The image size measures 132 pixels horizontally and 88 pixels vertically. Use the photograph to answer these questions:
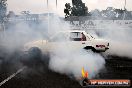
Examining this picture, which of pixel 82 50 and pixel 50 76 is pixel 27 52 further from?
pixel 50 76

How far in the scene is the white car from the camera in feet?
46.6

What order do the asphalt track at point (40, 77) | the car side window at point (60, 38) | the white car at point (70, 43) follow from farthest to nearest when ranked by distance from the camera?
1. the car side window at point (60, 38)
2. the white car at point (70, 43)
3. the asphalt track at point (40, 77)

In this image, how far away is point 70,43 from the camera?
14.2 metres

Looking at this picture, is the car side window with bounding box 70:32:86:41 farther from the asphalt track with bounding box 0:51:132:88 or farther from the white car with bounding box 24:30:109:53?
the asphalt track with bounding box 0:51:132:88

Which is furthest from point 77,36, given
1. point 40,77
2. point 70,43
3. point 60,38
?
point 40,77

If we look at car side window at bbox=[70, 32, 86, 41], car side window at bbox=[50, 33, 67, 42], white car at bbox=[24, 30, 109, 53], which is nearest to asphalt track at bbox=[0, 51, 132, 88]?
white car at bbox=[24, 30, 109, 53]

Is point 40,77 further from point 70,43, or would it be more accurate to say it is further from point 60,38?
point 60,38

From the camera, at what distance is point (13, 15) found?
29.0m

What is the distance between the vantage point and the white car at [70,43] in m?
14.2

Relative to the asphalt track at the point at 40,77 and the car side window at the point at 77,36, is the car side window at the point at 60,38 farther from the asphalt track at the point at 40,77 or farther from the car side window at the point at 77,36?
A: the asphalt track at the point at 40,77

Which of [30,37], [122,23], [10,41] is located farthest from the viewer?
[122,23]

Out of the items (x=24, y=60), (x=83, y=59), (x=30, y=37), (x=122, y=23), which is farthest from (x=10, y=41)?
(x=122, y=23)

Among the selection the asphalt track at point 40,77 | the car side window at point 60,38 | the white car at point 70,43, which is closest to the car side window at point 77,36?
the white car at point 70,43

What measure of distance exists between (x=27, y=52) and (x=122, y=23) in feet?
88.2
